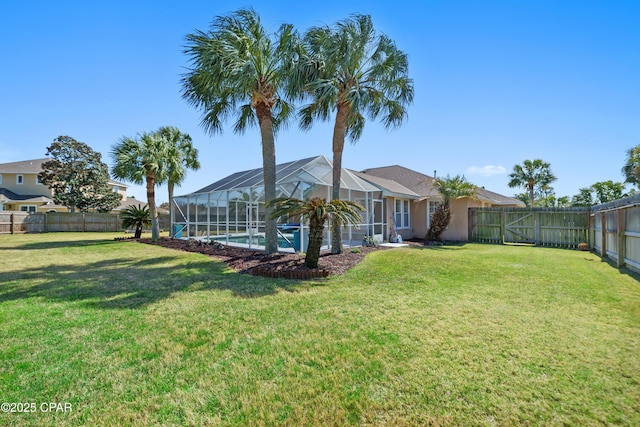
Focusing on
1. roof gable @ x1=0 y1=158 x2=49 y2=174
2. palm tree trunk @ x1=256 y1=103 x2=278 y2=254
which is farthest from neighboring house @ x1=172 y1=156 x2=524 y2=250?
roof gable @ x1=0 y1=158 x2=49 y2=174

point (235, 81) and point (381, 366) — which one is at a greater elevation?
point (235, 81)

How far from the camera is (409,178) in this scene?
71.2 ft

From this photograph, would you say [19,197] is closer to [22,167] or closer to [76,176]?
[22,167]

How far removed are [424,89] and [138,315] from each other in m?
12.2

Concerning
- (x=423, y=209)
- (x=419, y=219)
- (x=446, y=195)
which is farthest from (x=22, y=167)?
(x=446, y=195)

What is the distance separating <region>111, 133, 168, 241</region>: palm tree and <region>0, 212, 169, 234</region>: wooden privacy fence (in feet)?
34.9

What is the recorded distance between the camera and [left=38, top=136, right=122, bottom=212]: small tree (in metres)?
29.9

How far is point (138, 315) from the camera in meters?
4.95

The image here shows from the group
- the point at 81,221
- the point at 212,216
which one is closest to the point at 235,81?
the point at 212,216

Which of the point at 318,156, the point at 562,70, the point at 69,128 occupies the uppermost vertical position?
the point at 69,128

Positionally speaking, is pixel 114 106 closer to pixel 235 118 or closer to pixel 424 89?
pixel 235 118

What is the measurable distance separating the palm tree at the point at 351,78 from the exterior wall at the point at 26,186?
3730 centimetres

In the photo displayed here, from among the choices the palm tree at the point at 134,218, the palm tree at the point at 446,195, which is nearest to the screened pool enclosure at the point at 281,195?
the palm tree at the point at 134,218

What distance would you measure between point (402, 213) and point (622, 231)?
1027cm
